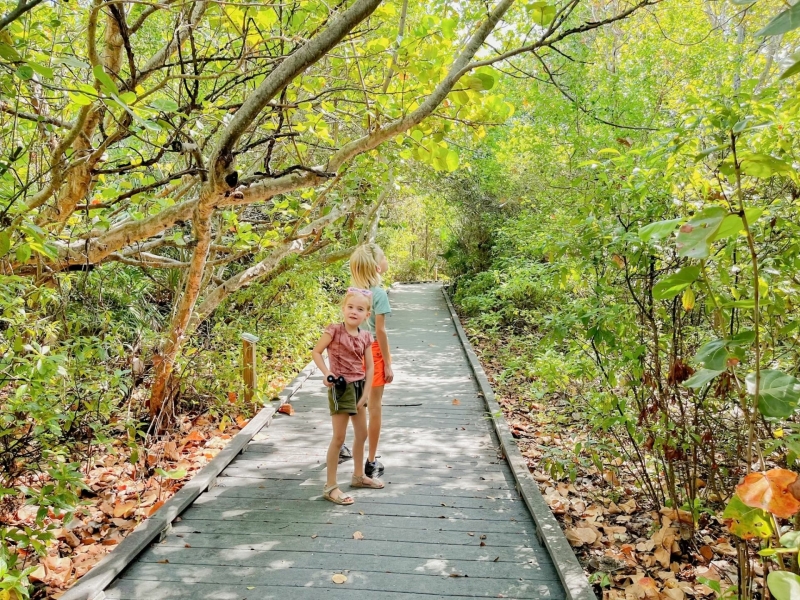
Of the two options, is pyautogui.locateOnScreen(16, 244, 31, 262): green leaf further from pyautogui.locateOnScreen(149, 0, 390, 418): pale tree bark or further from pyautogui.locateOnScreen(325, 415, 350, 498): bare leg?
pyautogui.locateOnScreen(325, 415, 350, 498): bare leg

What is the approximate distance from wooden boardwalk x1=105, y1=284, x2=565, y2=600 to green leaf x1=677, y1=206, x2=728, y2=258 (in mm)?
2674

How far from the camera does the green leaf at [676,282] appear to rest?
4.90 feet

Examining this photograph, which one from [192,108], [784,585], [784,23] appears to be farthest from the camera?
[192,108]

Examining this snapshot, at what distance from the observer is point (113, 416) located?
5504mm

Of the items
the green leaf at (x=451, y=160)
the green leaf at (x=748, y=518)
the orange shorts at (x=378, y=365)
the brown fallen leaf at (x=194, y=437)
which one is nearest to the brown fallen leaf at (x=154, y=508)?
the brown fallen leaf at (x=194, y=437)

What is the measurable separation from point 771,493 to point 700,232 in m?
0.68

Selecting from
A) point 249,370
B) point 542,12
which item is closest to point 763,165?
point 542,12

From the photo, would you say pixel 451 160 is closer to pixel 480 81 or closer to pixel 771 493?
pixel 480 81

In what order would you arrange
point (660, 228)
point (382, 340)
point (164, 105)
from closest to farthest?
point (660, 228) → point (164, 105) → point (382, 340)

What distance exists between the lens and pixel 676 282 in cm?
156

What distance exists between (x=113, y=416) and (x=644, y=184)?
5318mm

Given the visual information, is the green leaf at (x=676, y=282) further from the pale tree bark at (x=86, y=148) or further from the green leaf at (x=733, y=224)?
the pale tree bark at (x=86, y=148)

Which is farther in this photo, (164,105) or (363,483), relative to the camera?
(363,483)

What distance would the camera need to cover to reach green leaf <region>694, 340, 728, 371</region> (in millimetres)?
1501
